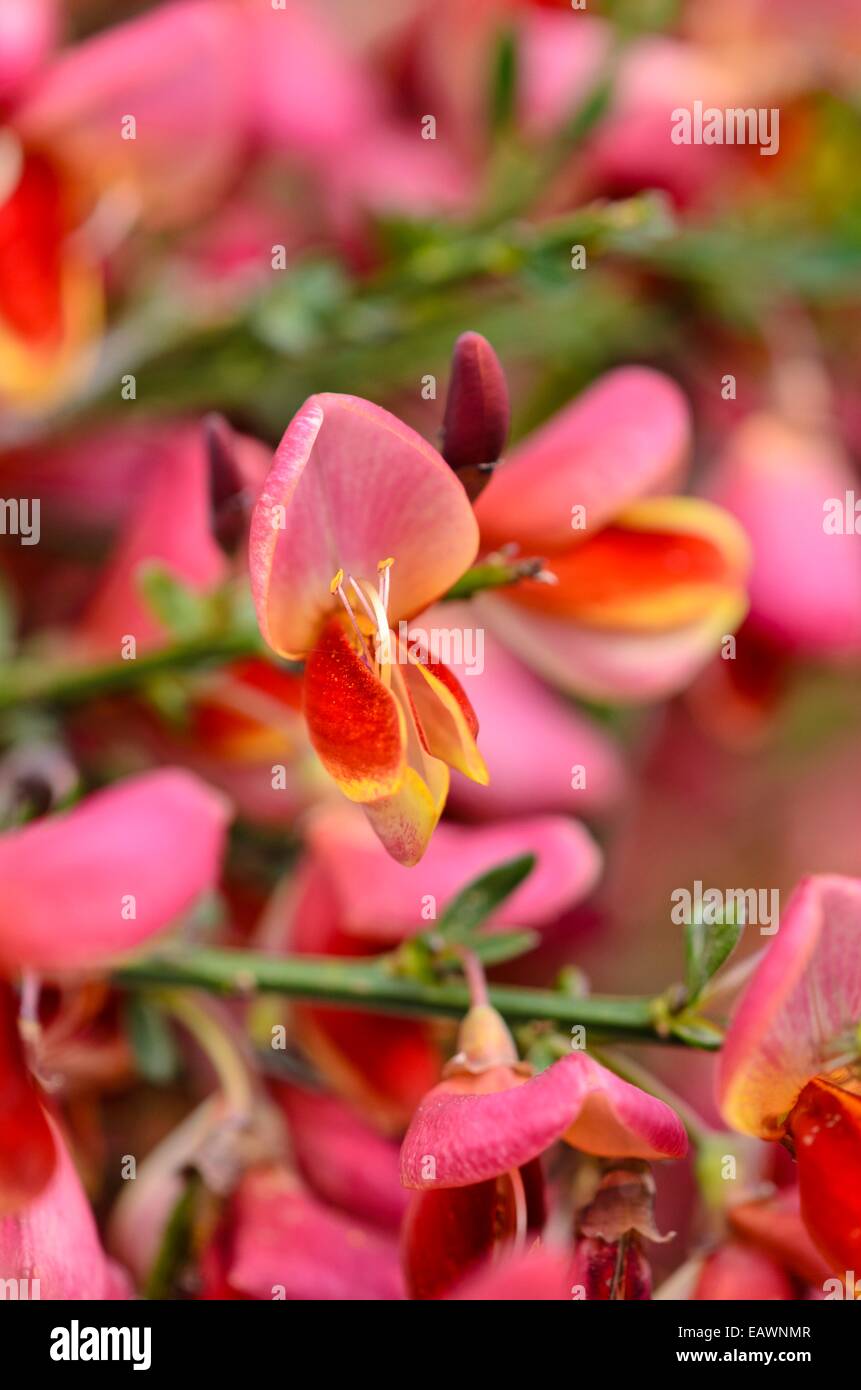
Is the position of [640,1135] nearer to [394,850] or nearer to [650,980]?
[394,850]

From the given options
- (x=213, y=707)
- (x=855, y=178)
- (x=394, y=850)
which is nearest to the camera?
(x=394, y=850)

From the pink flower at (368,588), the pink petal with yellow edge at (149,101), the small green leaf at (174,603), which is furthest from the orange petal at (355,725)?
the pink petal with yellow edge at (149,101)

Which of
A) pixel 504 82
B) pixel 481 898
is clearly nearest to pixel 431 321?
pixel 504 82

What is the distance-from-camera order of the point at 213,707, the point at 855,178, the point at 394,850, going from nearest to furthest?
the point at 394,850 → the point at 213,707 → the point at 855,178

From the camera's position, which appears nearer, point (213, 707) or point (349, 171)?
point (213, 707)

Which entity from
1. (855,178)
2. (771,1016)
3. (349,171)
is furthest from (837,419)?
(771,1016)

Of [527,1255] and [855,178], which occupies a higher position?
[855,178]
